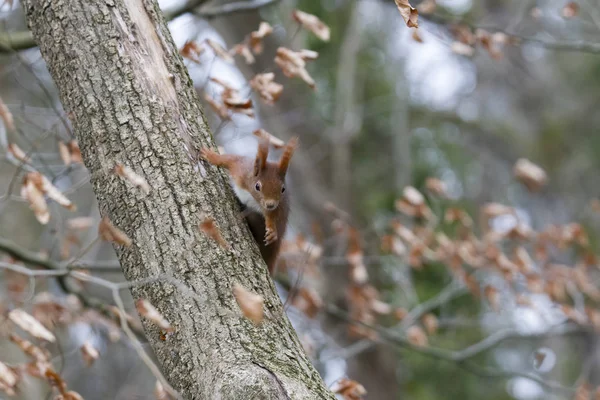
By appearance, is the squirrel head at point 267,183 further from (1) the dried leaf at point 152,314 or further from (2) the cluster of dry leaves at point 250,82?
(1) the dried leaf at point 152,314

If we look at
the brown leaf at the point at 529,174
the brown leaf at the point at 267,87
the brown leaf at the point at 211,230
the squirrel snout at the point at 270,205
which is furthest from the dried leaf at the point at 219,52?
→ the brown leaf at the point at 529,174

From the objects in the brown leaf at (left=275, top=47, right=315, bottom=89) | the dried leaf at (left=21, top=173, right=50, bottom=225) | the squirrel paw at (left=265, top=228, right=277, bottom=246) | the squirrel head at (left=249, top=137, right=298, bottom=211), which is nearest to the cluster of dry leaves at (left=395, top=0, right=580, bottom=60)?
the brown leaf at (left=275, top=47, right=315, bottom=89)

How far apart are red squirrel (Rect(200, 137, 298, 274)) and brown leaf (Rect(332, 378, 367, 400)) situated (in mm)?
553

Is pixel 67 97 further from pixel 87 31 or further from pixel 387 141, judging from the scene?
pixel 387 141

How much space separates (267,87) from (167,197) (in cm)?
108

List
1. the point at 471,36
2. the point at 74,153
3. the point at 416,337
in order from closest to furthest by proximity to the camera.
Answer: the point at 74,153 < the point at 471,36 < the point at 416,337

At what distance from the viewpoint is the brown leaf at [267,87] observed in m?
3.01

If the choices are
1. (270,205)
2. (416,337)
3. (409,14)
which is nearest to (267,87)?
(270,205)

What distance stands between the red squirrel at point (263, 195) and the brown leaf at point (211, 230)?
Answer: 0.35m

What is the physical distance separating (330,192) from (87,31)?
14.2 ft

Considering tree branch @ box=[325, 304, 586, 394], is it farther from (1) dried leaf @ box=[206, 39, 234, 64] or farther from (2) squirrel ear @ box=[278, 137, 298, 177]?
(2) squirrel ear @ box=[278, 137, 298, 177]

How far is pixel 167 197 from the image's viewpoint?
210cm

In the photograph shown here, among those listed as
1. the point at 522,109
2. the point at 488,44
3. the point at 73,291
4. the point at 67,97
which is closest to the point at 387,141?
the point at 522,109

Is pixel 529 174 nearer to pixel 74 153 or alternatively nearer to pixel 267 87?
pixel 267 87
